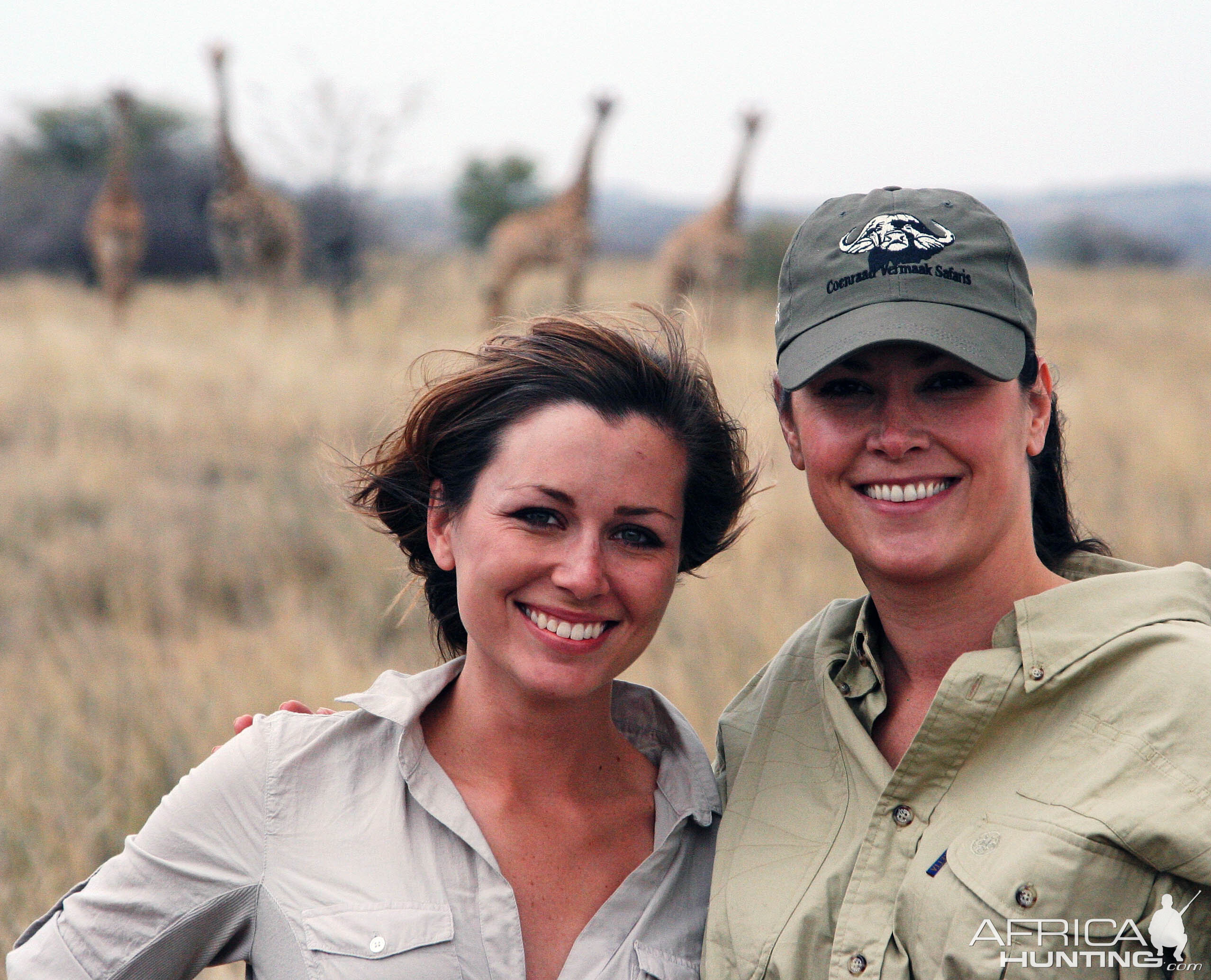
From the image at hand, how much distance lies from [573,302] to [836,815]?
1176 mm

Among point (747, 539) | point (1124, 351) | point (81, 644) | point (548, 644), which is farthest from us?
point (1124, 351)

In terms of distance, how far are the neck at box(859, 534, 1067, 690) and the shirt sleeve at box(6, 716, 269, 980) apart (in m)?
1.09

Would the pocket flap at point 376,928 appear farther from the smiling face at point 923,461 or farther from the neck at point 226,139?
the neck at point 226,139

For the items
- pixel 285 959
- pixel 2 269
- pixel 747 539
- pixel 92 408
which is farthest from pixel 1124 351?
pixel 2 269

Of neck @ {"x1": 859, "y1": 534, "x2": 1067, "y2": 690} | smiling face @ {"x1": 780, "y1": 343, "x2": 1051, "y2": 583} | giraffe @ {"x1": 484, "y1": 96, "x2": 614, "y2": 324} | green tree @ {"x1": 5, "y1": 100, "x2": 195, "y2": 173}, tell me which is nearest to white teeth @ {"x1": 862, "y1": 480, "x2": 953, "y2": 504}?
smiling face @ {"x1": 780, "y1": 343, "x2": 1051, "y2": 583}

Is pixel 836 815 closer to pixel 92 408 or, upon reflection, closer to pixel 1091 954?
pixel 1091 954

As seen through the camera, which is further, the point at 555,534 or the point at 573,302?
the point at 573,302

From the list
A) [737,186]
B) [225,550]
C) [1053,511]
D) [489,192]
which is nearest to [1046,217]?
[489,192]

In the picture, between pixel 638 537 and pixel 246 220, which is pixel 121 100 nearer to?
pixel 246 220

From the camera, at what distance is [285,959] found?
6.23 ft

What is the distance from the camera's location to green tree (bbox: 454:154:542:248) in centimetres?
3341

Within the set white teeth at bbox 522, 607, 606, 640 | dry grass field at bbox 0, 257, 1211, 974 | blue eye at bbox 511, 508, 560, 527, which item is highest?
Answer: blue eye at bbox 511, 508, 560, 527

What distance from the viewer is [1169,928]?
151 centimetres

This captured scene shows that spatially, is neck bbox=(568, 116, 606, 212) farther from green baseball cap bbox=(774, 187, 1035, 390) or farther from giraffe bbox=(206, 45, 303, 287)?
green baseball cap bbox=(774, 187, 1035, 390)
